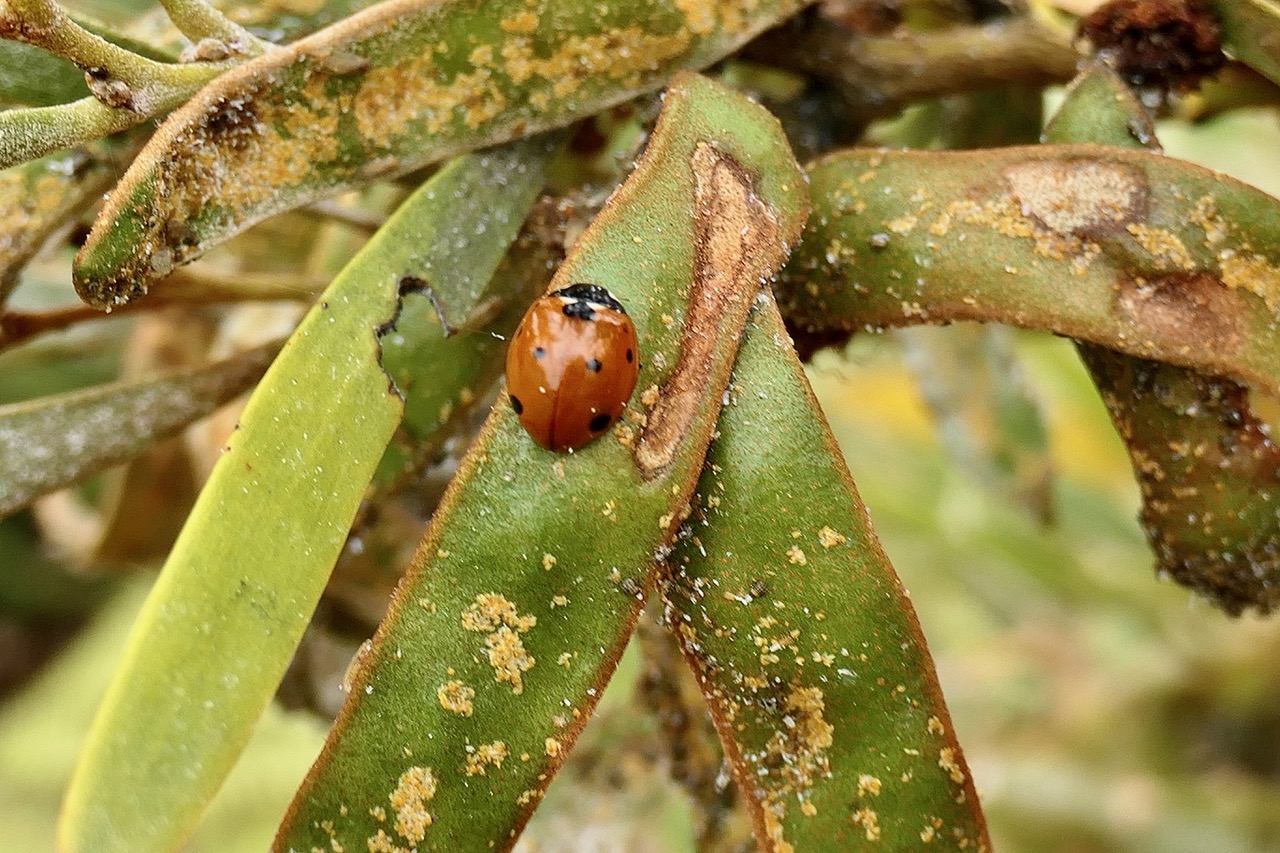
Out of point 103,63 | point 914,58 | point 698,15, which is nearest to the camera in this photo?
point 103,63

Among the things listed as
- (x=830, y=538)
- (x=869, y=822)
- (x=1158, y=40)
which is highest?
(x=1158, y=40)

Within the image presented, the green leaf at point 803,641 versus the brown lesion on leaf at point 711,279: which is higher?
the brown lesion on leaf at point 711,279

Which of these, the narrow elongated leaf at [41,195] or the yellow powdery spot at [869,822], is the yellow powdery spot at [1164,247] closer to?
the yellow powdery spot at [869,822]

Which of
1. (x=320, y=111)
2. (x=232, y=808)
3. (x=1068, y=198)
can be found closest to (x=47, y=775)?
(x=232, y=808)

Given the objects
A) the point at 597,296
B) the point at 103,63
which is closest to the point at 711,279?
the point at 597,296

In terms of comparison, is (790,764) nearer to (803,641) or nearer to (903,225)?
(803,641)

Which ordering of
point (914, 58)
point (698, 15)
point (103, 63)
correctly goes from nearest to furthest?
1. point (103, 63)
2. point (698, 15)
3. point (914, 58)

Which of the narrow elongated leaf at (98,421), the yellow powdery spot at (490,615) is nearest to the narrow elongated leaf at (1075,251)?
the yellow powdery spot at (490,615)
